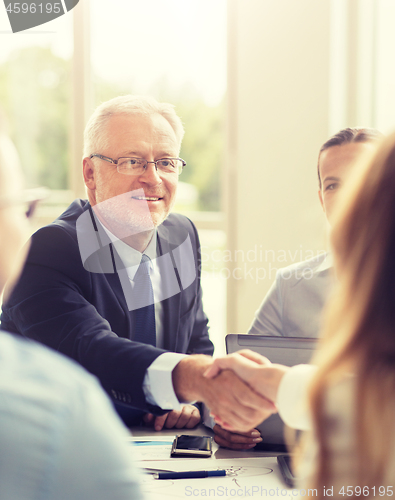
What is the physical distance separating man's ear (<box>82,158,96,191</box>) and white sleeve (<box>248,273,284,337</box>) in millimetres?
871

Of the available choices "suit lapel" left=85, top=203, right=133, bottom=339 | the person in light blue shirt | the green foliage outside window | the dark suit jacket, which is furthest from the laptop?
the green foliage outside window

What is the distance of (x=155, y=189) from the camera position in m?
2.05

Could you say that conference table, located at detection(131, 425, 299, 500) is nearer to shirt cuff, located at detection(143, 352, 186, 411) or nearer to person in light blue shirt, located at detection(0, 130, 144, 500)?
shirt cuff, located at detection(143, 352, 186, 411)

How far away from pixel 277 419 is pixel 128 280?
2.64 ft

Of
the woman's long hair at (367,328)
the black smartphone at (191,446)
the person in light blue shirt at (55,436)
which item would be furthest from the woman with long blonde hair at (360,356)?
the black smartphone at (191,446)

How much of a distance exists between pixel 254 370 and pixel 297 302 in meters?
0.85

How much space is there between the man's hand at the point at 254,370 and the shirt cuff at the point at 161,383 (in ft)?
0.35

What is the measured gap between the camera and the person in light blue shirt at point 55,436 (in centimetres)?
41

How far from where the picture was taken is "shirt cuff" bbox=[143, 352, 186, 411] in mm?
1353

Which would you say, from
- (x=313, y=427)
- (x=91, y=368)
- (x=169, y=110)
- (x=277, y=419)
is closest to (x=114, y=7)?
(x=169, y=110)

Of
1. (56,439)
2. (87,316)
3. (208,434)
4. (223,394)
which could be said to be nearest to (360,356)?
(56,439)

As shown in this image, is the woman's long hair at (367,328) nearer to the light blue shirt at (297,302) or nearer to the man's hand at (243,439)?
the man's hand at (243,439)

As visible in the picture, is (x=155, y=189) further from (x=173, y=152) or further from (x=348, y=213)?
(x=348, y=213)

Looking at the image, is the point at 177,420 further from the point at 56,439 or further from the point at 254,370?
the point at 56,439
